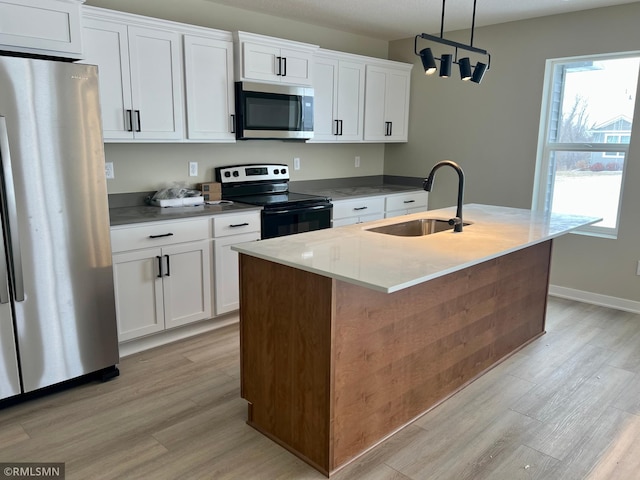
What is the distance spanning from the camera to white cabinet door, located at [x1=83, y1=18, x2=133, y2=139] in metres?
3.06

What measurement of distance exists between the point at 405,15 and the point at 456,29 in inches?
31.4

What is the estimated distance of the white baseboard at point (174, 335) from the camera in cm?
323

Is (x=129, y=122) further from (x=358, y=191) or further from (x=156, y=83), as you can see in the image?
(x=358, y=191)

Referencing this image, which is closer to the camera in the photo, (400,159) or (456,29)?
(456,29)

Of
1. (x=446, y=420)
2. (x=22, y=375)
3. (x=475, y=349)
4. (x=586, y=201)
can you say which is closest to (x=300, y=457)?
(x=446, y=420)

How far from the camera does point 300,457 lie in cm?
220

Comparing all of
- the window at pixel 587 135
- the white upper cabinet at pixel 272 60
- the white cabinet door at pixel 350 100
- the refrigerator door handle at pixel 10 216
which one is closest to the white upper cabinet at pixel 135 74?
the white upper cabinet at pixel 272 60

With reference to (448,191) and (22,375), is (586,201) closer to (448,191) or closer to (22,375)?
(448,191)

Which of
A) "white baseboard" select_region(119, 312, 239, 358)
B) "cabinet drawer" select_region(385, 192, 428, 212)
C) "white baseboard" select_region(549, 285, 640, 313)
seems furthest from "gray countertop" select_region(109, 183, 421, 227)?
"white baseboard" select_region(549, 285, 640, 313)

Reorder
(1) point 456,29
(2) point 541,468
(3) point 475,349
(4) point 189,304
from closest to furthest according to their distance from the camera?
(2) point 541,468 → (3) point 475,349 → (4) point 189,304 → (1) point 456,29

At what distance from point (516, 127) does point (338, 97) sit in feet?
5.47

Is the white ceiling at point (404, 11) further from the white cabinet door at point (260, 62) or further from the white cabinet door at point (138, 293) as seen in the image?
the white cabinet door at point (138, 293)

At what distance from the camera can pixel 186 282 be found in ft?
11.1

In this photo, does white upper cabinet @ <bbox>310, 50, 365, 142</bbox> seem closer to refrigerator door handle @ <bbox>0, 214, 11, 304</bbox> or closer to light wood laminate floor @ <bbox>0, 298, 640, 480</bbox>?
light wood laminate floor @ <bbox>0, 298, 640, 480</bbox>
